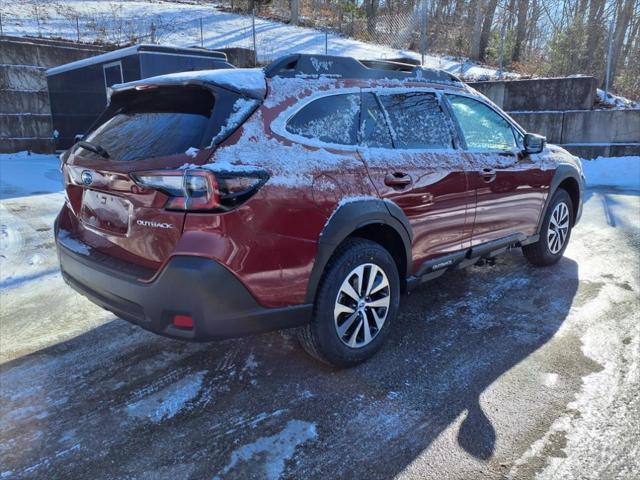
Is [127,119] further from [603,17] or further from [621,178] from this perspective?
[603,17]

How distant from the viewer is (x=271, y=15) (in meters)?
26.8

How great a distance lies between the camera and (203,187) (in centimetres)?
237

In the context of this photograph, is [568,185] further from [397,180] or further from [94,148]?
[94,148]

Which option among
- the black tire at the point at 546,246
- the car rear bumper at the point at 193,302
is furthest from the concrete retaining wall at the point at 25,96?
the black tire at the point at 546,246

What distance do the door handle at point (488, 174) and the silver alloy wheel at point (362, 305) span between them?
1.32 metres

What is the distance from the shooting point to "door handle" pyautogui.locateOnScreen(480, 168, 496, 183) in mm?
3907

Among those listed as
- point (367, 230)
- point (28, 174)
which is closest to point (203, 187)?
point (367, 230)

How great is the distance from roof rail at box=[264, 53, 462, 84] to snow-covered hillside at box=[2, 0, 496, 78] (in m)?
14.4

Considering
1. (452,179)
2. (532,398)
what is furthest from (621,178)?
(532,398)

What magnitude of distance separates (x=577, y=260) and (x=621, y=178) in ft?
20.2

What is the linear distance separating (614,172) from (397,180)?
9425 mm

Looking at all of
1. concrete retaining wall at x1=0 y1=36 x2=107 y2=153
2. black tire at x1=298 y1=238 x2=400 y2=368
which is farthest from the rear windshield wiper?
concrete retaining wall at x1=0 y1=36 x2=107 y2=153

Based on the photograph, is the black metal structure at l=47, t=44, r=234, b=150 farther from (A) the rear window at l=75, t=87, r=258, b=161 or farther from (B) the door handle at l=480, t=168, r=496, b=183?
(B) the door handle at l=480, t=168, r=496, b=183

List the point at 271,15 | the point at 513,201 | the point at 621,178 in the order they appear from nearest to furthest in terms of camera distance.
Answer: the point at 513,201 < the point at 621,178 < the point at 271,15
